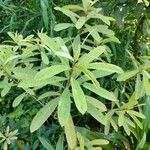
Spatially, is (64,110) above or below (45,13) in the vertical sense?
below

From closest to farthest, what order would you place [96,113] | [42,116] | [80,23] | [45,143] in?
[42,116] < [96,113] < [80,23] < [45,143]

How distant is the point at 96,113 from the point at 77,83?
0.32m

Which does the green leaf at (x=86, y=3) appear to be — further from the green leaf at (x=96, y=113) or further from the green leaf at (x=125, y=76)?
the green leaf at (x=96, y=113)

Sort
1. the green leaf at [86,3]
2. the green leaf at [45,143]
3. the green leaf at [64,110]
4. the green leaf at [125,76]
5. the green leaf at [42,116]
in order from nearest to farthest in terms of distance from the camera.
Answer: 1. the green leaf at [64,110]
2. the green leaf at [42,116]
3. the green leaf at [125,76]
4. the green leaf at [86,3]
5. the green leaf at [45,143]

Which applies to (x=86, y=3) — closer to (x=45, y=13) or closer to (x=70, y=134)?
(x=70, y=134)

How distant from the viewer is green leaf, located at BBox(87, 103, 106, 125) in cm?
196

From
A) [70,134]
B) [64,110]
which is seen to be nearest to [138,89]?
[70,134]

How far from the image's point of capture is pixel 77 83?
1.71 meters

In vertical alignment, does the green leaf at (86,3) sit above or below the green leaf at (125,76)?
above

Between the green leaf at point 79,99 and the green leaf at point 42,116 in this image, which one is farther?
the green leaf at point 42,116

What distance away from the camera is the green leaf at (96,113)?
6.42 ft

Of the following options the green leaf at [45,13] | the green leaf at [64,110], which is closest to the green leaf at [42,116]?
the green leaf at [64,110]

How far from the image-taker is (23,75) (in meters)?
1.92

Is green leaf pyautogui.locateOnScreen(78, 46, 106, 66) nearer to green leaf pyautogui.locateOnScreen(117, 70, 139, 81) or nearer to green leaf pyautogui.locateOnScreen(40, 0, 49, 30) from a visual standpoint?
green leaf pyautogui.locateOnScreen(117, 70, 139, 81)
